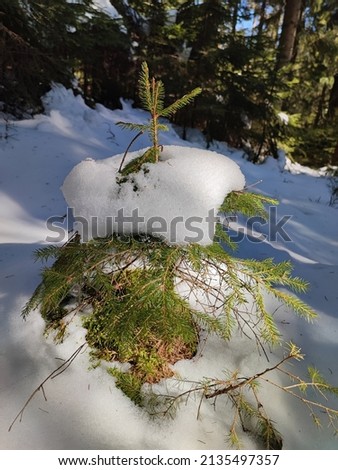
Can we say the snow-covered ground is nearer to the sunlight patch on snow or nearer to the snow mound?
the sunlight patch on snow

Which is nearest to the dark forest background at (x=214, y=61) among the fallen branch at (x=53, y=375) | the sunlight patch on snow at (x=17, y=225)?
the sunlight patch on snow at (x=17, y=225)


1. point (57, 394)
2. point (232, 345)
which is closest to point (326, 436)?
point (232, 345)

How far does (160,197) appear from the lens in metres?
1.25

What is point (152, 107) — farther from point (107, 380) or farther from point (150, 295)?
point (107, 380)

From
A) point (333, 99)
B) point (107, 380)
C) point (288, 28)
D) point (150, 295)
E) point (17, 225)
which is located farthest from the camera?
point (333, 99)

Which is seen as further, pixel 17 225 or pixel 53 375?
pixel 17 225

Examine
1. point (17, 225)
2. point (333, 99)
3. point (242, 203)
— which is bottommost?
point (17, 225)

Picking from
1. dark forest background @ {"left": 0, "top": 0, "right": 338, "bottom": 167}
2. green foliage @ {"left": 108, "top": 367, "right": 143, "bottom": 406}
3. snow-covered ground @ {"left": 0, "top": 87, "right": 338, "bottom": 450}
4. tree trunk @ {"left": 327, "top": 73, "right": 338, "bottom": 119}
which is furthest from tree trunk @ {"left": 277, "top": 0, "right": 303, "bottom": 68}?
green foliage @ {"left": 108, "top": 367, "right": 143, "bottom": 406}

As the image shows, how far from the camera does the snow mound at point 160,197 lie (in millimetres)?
1209

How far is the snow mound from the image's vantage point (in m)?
1.21

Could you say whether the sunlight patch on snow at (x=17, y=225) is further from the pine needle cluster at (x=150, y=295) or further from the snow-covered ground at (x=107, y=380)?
the pine needle cluster at (x=150, y=295)

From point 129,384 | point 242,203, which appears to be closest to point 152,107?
point 242,203

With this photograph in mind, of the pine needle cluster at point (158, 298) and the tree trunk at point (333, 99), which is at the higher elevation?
the tree trunk at point (333, 99)

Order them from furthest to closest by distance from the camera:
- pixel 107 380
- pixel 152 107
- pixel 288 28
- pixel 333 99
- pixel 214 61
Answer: pixel 333 99
pixel 288 28
pixel 214 61
pixel 107 380
pixel 152 107
